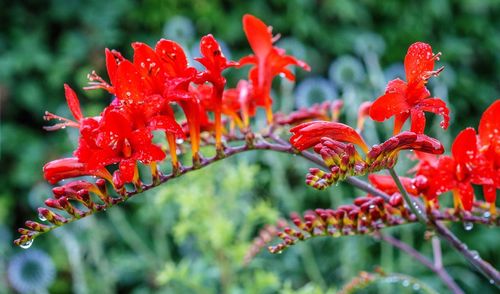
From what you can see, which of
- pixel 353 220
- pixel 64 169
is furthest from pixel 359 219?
pixel 64 169

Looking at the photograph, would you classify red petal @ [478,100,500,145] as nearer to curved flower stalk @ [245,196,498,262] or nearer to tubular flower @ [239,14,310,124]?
curved flower stalk @ [245,196,498,262]

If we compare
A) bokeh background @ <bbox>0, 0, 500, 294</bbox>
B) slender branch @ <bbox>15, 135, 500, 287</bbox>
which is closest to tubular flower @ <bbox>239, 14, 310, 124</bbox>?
slender branch @ <bbox>15, 135, 500, 287</bbox>

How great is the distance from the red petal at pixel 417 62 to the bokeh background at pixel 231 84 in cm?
151

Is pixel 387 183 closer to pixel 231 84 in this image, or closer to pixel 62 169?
pixel 62 169

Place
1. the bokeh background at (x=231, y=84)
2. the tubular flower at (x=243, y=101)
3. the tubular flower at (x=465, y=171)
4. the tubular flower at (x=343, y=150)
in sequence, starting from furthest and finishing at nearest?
the bokeh background at (x=231, y=84)
the tubular flower at (x=243, y=101)
the tubular flower at (x=465, y=171)
the tubular flower at (x=343, y=150)

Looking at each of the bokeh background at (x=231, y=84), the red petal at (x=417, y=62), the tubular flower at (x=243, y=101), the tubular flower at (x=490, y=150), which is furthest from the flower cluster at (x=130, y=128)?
the bokeh background at (x=231, y=84)

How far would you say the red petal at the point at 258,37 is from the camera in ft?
3.56

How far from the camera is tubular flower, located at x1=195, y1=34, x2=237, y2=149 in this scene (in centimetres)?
89

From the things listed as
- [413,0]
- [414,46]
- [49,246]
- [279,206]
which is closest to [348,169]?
[414,46]

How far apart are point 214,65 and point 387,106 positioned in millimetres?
234

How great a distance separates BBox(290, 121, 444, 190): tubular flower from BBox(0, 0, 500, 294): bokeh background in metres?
1.52

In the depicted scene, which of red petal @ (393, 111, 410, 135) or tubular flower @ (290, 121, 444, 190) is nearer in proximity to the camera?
tubular flower @ (290, 121, 444, 190)

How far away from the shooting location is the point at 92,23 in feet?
9.89

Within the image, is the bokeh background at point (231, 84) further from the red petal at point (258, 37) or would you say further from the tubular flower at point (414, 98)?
the tubular flower at point (414, 98)
